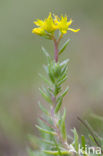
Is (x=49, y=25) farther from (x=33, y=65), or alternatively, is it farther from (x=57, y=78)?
(x=33, y=65)

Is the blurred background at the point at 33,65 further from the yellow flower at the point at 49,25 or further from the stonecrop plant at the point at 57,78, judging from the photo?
the yellow flower at the point at 49,25

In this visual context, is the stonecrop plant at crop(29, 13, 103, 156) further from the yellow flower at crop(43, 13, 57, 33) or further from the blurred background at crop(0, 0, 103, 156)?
the blurred background at crop(0, 0, 103, 156)

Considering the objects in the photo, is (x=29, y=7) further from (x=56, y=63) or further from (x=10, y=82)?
(x=56, y=63)

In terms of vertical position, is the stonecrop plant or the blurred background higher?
the blurred background

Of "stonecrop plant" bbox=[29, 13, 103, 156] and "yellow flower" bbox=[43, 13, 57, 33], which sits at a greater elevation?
"yellow flower" bbox=[43, 13, 57, 33]

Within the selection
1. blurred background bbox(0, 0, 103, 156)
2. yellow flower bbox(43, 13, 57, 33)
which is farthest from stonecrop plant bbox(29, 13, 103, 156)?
blurred background bbox(0, 0, 103, 156)

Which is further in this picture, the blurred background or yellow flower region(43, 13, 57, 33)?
the blurred background

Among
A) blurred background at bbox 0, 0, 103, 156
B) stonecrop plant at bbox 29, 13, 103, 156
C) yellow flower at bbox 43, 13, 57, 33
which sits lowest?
stonecrop plant at bbox 29, 13, 103, 156

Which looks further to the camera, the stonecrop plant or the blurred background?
the blurred background

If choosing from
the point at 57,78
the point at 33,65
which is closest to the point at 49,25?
the point at 57,78
